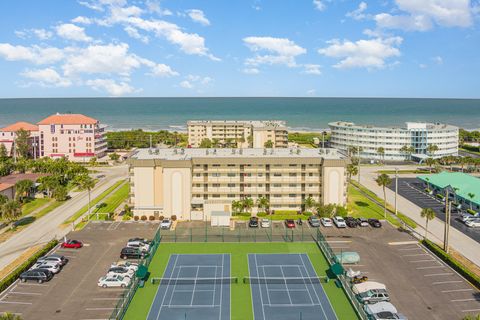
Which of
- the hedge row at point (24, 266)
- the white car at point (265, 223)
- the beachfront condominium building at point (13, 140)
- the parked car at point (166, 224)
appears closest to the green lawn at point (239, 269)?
the parked car at point (166, 224)

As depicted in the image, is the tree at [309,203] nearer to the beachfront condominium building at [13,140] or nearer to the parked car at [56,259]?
the parked car at [56,259]

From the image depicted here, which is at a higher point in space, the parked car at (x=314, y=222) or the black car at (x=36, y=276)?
the parked car at (x=314, y=222)

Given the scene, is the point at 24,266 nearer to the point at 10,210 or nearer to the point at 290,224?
the point at 10,210

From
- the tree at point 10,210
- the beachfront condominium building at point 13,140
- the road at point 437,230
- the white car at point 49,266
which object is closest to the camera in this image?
the white car at point 49,266

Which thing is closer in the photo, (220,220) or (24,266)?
(24,266)

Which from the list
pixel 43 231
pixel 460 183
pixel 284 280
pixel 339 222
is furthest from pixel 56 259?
pixel 460 183
